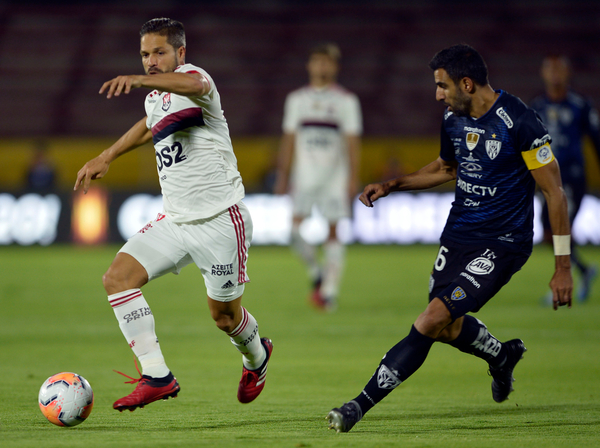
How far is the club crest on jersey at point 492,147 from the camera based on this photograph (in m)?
4.36

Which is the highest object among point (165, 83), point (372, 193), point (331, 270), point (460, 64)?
point (460, 64)

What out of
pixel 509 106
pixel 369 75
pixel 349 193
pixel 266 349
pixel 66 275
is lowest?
pixel 66 275

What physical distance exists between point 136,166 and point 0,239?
557 centimetres

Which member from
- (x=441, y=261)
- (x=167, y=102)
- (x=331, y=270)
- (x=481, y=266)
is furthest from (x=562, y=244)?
(x=331, y=270)

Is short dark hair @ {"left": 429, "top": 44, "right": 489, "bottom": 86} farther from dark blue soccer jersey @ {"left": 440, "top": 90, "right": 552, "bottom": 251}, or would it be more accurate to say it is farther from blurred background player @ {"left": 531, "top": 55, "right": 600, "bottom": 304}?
blurred background player @ {"left": 531, "top": 55, "right": 600, "bottom": 304}

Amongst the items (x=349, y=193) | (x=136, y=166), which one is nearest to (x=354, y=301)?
(x=349, y=193)

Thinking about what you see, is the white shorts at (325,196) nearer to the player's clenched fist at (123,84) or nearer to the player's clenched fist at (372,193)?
the player's clenched fist at (372,193)

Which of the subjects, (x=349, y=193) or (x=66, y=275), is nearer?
(x=349, y=193)

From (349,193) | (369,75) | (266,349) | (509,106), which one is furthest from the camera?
(369,75)

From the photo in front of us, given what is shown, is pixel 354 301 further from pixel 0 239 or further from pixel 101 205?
pixel 0 239

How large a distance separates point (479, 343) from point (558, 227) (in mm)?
908

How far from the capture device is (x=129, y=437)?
12.3 feet

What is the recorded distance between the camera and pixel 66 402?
4.03m

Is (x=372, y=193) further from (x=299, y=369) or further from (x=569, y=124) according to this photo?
(x=569, y=124)
